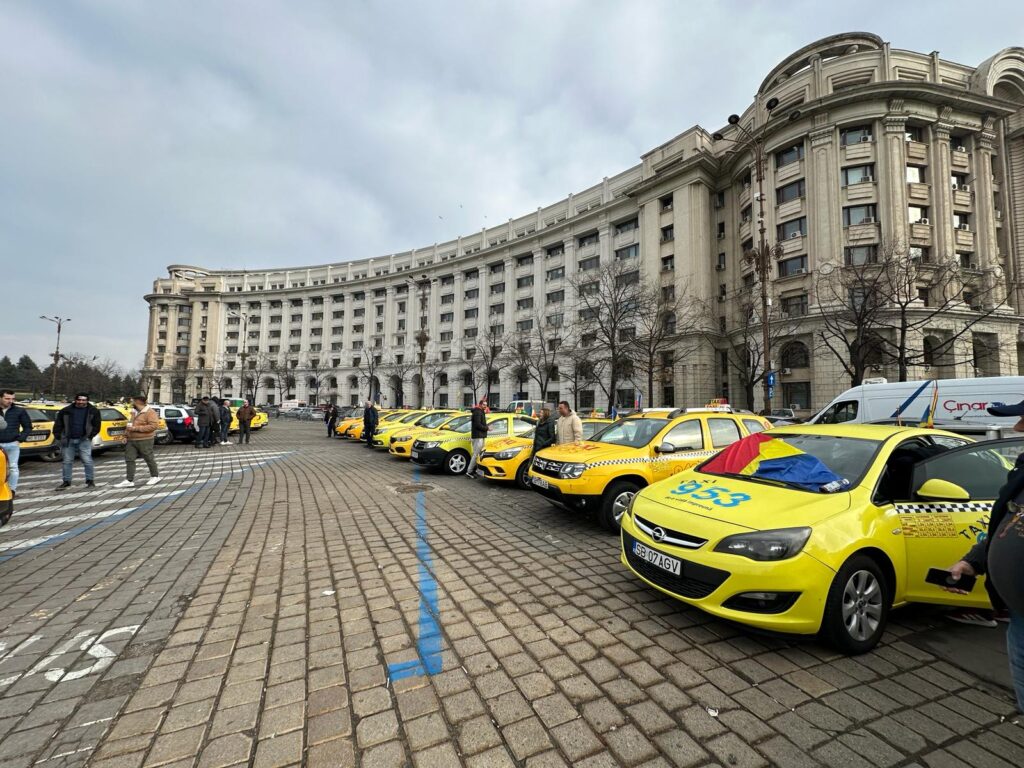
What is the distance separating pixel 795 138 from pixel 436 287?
46.6 meters

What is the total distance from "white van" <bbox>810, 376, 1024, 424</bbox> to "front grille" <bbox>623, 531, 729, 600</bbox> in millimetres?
8018

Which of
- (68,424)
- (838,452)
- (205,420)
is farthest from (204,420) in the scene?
(838,452)

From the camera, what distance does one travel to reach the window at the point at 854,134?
96.6ft

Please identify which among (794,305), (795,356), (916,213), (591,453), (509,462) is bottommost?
(509,462)

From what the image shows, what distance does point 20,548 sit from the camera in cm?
488

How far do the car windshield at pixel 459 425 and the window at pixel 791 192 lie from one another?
32.6m

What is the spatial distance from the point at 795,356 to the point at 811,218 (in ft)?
32.6

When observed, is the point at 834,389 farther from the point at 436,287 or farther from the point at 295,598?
the point at 436,287

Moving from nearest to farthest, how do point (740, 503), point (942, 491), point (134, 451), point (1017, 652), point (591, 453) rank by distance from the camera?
1. point (1017, 652)
2. point (942, 491)
3. point (740, 503)
4. point (591, 453)
5. point (134, 451)

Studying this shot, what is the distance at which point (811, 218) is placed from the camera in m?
29.8

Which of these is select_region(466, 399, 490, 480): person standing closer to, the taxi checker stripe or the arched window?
the taxi checker stripe

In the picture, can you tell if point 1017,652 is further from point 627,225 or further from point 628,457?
point 627,225

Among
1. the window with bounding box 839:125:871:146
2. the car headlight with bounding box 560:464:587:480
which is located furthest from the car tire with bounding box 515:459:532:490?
the window with bounding box 839:125:871:146

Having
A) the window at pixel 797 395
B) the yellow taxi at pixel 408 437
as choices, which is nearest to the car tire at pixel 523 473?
the yellow taxi at pixel 408 437
